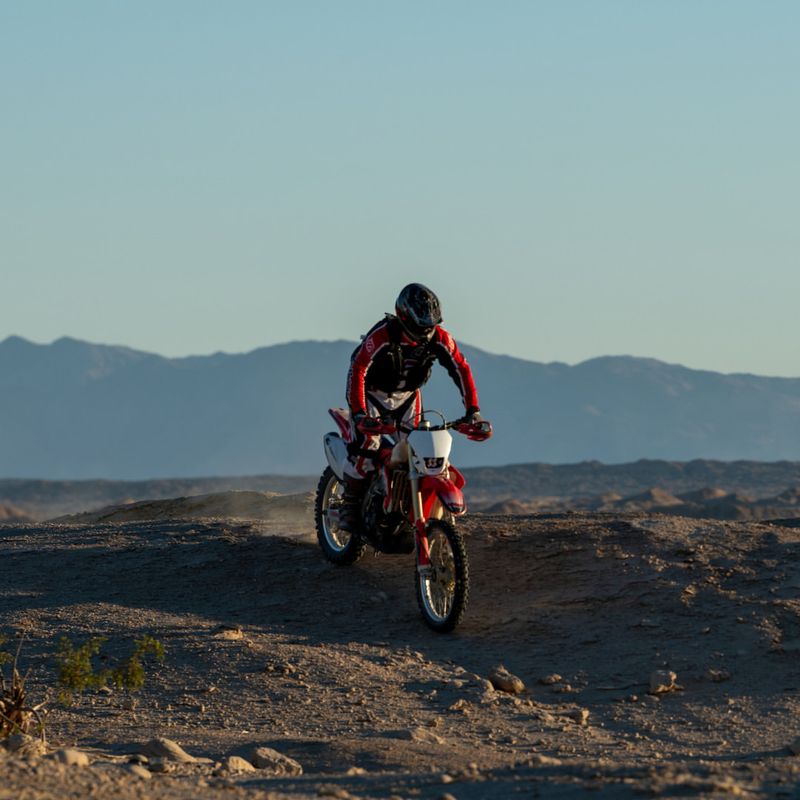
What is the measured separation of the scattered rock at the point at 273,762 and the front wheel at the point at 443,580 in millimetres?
2990

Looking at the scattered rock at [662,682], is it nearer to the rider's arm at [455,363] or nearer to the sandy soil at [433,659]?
the sandy soil at [433,659]

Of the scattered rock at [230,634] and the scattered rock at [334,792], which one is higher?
the scattered rock at [230,634]

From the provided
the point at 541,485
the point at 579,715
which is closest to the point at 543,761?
the point at 579,715

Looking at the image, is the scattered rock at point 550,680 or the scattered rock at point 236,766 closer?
the scattered rock at point 236,766

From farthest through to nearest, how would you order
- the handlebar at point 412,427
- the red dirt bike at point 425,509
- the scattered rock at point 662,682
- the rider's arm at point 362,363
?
the rider's arm at point 362,363 < the handlebar at point 412,427 < the red dirt bike at point 425,509 < the scattered rock at point 662,682

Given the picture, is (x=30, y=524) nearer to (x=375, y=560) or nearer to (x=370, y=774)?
(x=375, y=560)

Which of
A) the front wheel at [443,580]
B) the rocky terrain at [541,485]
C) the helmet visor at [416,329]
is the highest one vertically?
the helmet visor at [416,329]

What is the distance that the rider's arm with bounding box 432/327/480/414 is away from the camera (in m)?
11.9

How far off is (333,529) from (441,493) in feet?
6.71

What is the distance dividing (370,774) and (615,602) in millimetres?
4531

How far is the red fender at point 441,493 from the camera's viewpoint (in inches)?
442

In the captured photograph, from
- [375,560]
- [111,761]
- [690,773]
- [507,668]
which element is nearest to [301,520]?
[375,560]

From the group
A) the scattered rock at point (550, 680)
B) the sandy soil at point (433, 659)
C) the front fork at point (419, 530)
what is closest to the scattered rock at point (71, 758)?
the sandy soil at point (433, 659)

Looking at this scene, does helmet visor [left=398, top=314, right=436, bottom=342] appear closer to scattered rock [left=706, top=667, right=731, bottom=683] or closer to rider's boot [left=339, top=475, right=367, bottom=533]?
rider's boot [left=339, top=475, right=367, bottom=533]
